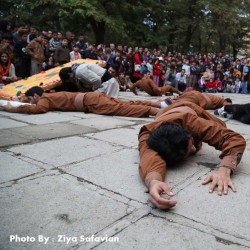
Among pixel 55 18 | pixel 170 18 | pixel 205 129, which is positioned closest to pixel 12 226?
pixel 205 129

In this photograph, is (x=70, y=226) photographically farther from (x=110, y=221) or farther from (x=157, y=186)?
(x=157, y=186)

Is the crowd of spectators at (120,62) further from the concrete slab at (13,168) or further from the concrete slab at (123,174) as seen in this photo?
the concrete slab at (123,174)

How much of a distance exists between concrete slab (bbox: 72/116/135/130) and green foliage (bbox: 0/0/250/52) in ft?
31.8

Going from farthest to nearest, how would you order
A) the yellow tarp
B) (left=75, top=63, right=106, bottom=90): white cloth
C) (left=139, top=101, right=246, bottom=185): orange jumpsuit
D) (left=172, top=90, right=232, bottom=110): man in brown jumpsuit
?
1. the yellow tarp
2. (left=75, top=63, right=106, bottom=90): white cloth
3. (left=172, top=90, right=232, bottom=110): man in brown jumpsuit
4. (left=139, top=101, right=246, bottom=185): orange jumpsuit

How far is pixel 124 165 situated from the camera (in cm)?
246

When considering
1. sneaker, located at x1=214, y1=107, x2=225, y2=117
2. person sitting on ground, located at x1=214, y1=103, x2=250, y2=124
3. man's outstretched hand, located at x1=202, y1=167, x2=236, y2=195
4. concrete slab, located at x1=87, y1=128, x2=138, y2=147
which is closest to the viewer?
man's outstretched hand, located at x1=202, y1=167, x2=236, y2=195

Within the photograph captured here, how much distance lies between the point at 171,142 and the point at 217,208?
0.57m

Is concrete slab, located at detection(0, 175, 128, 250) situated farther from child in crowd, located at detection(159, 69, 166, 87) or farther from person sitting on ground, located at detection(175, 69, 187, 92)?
person sitting on ground, located at detection(175, 69, 187, 92)

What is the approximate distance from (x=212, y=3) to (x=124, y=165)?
18551 millimetres

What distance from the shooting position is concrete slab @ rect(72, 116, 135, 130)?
3968 millimetres

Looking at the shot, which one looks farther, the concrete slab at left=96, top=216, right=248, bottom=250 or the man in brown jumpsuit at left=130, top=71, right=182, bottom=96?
the man in brown jumpsuit at left=130, top=71, right=182, bottom=96

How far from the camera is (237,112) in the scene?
469cm

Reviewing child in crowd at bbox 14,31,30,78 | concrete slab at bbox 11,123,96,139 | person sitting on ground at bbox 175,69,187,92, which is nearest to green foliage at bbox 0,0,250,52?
person sitting on ground at bbox 175,69,187,92

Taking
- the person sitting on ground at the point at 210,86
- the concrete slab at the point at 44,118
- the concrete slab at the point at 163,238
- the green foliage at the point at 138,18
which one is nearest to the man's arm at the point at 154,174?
the concrete slab at the point at 163,238
